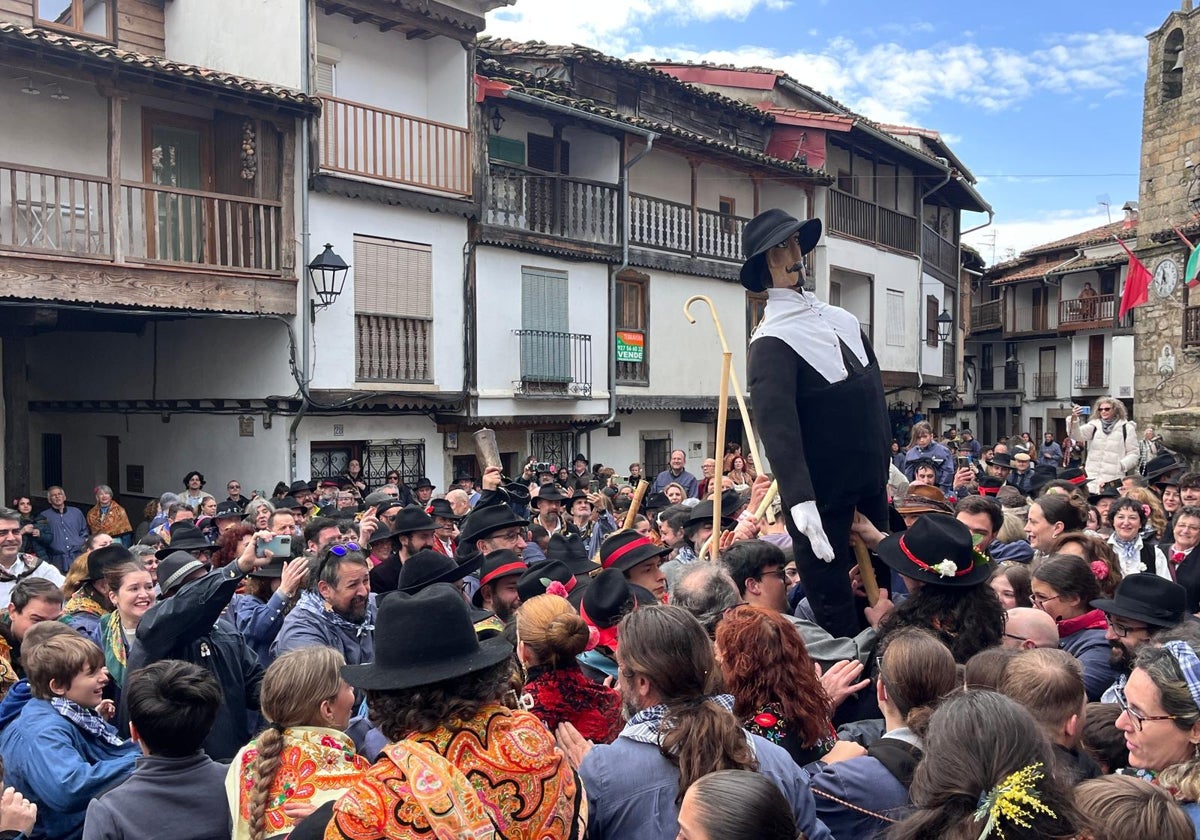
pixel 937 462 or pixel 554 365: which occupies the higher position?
pixel 554 365

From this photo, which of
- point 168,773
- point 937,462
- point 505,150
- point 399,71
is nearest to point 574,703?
point 168,773

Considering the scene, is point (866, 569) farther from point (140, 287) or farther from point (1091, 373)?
point (1091, 373)

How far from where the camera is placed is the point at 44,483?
1662 centimetres

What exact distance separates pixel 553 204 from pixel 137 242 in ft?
23.5

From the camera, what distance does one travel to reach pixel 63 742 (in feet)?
11.2

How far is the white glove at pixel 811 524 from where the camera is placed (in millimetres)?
4066

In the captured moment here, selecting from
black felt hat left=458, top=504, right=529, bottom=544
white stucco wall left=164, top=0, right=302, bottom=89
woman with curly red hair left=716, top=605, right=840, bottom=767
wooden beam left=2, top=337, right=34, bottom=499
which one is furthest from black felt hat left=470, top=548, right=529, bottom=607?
wooden beam left=2, top=337, right=34, bottom=499

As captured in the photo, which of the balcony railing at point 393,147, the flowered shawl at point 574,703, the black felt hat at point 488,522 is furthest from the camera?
the balcony railing at point 393,147

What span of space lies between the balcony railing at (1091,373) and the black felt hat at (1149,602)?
119ft

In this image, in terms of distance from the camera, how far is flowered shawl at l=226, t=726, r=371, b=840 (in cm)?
272

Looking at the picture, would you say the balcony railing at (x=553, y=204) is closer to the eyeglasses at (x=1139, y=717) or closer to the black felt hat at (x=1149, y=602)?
the black felt hat at (x=1149, y=602)

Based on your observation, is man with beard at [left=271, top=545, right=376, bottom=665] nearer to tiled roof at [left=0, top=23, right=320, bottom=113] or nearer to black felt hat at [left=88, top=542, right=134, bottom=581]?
black felt hat at [left=88, top=542, right=134, bottom=581]

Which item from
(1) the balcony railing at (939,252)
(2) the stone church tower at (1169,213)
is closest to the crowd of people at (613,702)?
(2) the stone church tower at (1169,213)

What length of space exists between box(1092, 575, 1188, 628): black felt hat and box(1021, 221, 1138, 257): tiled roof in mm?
34196
